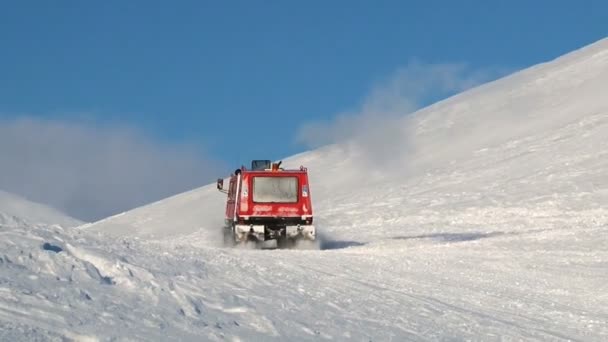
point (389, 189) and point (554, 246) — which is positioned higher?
point (389, 189)

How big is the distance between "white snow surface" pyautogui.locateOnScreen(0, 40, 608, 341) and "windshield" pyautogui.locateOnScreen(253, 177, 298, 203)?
2.02 m

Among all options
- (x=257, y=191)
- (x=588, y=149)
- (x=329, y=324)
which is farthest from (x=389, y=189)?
(x=329, y=324)

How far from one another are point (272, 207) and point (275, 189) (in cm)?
59

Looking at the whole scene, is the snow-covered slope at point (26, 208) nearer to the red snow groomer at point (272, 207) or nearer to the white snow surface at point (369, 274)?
the white snow surface at point (369, 274)

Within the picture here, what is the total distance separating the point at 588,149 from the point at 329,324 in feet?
122

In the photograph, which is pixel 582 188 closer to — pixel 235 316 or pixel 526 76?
pixel 235 316

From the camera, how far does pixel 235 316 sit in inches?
356

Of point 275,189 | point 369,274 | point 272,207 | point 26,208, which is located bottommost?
point 369,274

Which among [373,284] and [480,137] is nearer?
[373,284]

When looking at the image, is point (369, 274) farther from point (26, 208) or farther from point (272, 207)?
point (26, 208)

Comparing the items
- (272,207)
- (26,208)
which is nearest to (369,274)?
(272,207)

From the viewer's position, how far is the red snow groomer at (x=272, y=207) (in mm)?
23359

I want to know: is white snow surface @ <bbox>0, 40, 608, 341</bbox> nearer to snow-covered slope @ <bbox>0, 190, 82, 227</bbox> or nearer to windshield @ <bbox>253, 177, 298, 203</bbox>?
windshield @ <bbox>253, 177, 298, 203</bbox>

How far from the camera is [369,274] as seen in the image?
14656 millimetres
